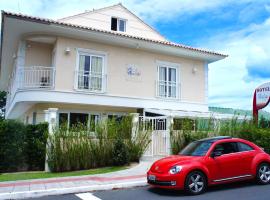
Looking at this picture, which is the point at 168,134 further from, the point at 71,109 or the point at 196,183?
the point at 196,183

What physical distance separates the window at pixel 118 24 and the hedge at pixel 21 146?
40.5ft

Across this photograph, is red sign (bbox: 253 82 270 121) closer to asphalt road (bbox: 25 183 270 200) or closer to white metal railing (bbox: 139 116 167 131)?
white metal railing (bbox: 139 116 167 131)

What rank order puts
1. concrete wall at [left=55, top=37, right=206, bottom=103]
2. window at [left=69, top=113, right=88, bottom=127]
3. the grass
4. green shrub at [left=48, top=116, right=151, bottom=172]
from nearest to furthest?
1. the grass
2. green shrub at [left=48, top=116, right=151, bottom=172]
3. concrete wall at [left=55, top=37, right=206, bottom=103]
4. window at [left=69, top=113, right=88, bottom=127]

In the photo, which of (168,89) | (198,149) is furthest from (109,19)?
(198,149)

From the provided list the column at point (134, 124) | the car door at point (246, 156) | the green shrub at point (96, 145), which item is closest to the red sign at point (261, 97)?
the green shrub at point (96, 145)

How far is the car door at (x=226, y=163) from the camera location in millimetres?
8812

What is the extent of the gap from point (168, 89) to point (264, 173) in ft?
Result: 35.4

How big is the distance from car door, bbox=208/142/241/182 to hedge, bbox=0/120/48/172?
751cm

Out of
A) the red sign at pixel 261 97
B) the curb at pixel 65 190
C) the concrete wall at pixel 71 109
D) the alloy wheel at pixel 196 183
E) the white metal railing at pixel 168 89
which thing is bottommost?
the curb at pixel 65 190

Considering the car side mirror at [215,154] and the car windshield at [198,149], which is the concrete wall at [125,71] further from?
the car side mirror at [215,154]

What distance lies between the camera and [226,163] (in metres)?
9.00

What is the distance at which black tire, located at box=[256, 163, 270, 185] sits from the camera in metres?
9.59

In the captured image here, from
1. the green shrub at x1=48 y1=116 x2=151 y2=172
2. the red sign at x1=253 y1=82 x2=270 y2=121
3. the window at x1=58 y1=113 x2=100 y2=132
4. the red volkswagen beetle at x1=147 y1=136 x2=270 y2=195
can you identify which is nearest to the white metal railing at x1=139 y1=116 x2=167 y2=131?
the green shrub at x1=48 y1=116 x2=151 y2=172

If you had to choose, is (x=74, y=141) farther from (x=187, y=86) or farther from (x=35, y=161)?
(x=187, y=86)
